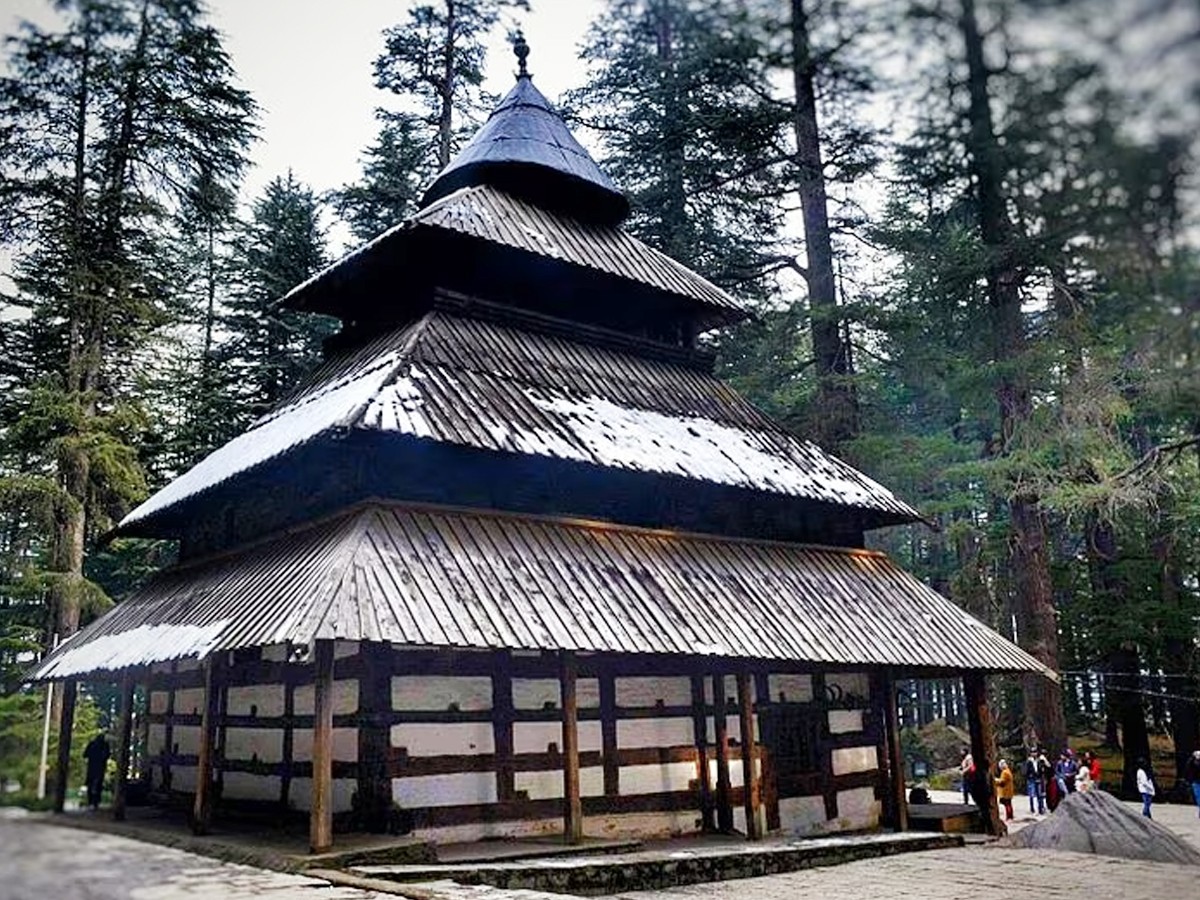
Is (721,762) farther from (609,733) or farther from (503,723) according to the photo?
(503,723)

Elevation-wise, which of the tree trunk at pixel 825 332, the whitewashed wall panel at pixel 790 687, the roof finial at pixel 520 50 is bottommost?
the whitewashed wall panel at pixel 790 687

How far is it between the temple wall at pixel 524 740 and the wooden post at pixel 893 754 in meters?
0.54

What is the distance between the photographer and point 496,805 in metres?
11.8

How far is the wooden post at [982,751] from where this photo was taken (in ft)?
51.8

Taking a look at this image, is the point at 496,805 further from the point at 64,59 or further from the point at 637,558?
the point at 64,59

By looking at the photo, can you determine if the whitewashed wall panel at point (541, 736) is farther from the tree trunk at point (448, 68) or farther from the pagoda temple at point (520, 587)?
the tree trunk at point (448, 68)

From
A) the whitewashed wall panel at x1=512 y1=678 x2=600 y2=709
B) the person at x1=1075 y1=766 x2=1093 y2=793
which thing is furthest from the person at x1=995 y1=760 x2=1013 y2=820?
the whitewashed wall panel at x1=512 y1=678 x2=600 y2=709

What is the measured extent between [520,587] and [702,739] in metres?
4.36

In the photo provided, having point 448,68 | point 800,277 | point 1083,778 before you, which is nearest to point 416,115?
point 448,68

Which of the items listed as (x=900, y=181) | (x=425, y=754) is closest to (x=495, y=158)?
(x=425, y=754)

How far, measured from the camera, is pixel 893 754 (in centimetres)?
1532

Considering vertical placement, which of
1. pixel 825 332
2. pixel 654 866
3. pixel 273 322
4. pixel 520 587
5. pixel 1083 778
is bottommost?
pixel 1083 778

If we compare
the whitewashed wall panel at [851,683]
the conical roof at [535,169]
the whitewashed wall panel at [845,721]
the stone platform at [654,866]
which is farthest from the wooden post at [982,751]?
the conical roof at [535,169]

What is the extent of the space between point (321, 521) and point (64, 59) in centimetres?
1084
